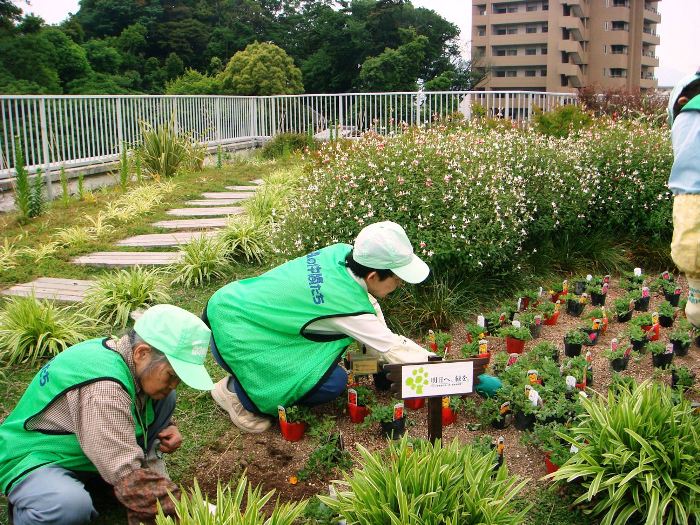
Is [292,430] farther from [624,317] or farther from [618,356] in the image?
[624,317]

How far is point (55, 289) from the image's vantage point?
19.5ft

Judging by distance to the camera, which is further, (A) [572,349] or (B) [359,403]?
(A) [572,349]

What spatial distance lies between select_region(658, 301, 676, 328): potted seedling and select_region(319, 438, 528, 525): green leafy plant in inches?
112

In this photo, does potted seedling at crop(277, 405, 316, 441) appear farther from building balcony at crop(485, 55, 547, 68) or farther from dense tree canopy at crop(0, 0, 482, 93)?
building balcony at crop(485, 55, 547, 68)

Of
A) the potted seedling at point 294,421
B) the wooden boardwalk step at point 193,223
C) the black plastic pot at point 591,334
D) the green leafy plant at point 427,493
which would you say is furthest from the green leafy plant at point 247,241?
the green leafy plant at point 427,493

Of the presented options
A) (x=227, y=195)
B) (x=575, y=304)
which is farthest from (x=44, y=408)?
(x=227, y=195)

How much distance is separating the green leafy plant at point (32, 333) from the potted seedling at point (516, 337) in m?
2.81

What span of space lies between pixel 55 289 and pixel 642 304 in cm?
472

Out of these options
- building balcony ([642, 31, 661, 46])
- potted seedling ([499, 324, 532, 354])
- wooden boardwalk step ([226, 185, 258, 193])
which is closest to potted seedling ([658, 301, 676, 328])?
potted seedling ([499, 324, 532, 354])

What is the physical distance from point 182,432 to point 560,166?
4.48m

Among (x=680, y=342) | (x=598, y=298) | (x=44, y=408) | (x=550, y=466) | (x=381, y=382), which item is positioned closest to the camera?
(x=44, y=408)

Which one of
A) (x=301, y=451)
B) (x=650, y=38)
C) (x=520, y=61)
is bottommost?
(x=301, y=451)

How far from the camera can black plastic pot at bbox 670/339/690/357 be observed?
4426 millimetres

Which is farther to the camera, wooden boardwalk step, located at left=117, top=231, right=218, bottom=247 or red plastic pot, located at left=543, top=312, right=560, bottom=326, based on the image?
wooden boardwalk step, located at left=117, top=231, right=218, bottom=247
